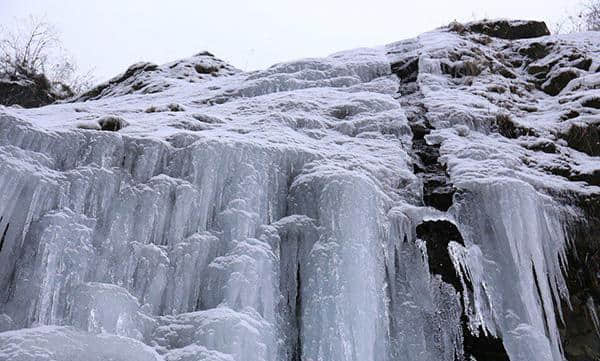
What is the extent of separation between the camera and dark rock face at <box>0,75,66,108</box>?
11086 mm

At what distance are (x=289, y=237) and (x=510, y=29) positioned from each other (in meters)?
7.57

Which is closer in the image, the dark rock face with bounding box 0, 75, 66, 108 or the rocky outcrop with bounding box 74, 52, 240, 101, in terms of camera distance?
the rocky outcrop with bounding box 74, 52, 240, 101

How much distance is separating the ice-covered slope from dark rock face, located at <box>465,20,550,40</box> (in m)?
4.19

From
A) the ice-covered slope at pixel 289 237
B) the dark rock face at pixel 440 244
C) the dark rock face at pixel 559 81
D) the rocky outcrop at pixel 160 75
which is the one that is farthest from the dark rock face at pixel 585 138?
the rocky outcrop at pixel 160 75

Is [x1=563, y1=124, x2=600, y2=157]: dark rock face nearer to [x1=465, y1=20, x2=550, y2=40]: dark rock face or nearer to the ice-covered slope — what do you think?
the ice-covered slope

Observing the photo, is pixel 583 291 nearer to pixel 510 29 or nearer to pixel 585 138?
pixel 585 138

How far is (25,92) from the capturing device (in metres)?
11.4

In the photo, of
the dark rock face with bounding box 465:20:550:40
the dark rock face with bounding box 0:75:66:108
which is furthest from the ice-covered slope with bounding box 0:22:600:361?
the dark rock face with bounding box 0:75:66:108

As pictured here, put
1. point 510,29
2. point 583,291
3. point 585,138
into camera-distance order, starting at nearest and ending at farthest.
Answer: point 583,291, point 585,138, point 510,29

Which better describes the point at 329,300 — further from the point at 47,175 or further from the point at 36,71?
the point at 36,71

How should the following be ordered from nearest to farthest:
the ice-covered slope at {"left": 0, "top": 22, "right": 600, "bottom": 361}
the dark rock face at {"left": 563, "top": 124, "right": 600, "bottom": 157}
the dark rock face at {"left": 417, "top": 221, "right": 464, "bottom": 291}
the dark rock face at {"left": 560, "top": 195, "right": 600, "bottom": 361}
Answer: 1. the ice-covered slope at {"left": 0, "top": 22, "right": 600, "bottom": 361}
2. the dark rock face at {"left": 417, "top": 221, "right": 464, "bottom": 291}
3. the dark rock face at {"left": 560, "top": 195, "right": 600, "bottom": 361}
4. the dark rock face at {"left": 563, "top": 124, "right": 600, "bottom": 157}

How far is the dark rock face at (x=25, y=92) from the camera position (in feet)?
36.4

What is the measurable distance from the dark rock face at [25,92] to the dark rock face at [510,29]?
9484 millimetres

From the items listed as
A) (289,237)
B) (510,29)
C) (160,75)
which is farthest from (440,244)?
(160,75)
